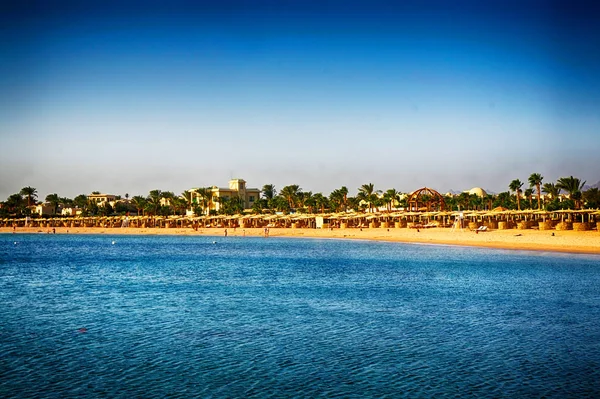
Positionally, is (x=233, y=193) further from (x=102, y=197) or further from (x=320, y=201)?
(x=102, y=197)

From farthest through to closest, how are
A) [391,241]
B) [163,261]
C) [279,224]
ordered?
[279,224] → [391,241] → [163,261]

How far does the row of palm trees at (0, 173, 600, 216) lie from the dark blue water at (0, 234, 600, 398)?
238 ft

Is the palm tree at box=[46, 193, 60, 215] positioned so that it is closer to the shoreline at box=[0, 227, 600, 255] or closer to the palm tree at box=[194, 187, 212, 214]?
the palm tree at box=[194, 187, 212, 214]

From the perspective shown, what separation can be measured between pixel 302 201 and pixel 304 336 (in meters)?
119

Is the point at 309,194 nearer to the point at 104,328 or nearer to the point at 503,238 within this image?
the point at 503,238

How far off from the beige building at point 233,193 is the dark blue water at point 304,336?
119 metres

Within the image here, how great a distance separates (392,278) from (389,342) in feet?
54.2

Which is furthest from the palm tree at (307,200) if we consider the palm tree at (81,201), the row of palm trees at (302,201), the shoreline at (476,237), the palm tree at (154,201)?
the palm tree at (81,201)

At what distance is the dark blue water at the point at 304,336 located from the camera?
12.6 meters

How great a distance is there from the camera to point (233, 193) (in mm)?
155250

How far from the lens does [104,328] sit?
18594 millimetres

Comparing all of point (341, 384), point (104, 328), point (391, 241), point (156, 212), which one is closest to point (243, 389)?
point (341, 384)

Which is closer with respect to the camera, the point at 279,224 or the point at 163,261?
the point at 163,261

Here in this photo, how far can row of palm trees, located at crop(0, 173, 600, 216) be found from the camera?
101675 millimetres
